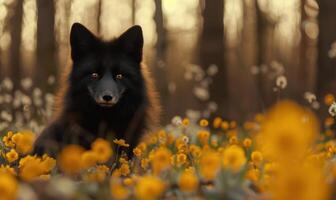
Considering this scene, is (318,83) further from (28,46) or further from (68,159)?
(28,46)

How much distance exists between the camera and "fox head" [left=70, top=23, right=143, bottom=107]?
17.9 feet

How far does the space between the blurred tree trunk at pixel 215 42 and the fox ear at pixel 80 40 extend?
27.0 ft

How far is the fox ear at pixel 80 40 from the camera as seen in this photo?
18.2 feet

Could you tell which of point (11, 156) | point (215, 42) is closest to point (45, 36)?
point (215, 42)

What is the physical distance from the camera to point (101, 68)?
554 centimetres

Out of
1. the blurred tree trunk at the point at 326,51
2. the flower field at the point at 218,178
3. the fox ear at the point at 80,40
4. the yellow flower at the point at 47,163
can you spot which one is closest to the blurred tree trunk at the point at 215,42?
the blurred tree trunk at the point at 326,51

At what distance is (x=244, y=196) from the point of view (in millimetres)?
2307

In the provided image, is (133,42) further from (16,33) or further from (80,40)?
(16,33)

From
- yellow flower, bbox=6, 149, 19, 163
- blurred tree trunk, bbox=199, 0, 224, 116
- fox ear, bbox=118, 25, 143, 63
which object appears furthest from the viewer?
blurred tree trunk, bbox=199, 0, 224, 116

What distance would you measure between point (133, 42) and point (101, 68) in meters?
0.47

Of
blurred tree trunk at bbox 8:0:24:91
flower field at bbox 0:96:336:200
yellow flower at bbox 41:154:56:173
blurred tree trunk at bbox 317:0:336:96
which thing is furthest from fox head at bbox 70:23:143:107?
blurred tree trunk at bbox 8:0:24:91

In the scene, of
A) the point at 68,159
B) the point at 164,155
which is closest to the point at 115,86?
the point at 164,155

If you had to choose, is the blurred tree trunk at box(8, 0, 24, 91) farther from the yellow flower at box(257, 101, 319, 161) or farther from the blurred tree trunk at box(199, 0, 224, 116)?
the yellow flower at box(257, 101, 319, 161)

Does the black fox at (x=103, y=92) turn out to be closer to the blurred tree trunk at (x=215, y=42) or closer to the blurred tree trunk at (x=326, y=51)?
the blurred tree trunk at (x=326, y=51)
